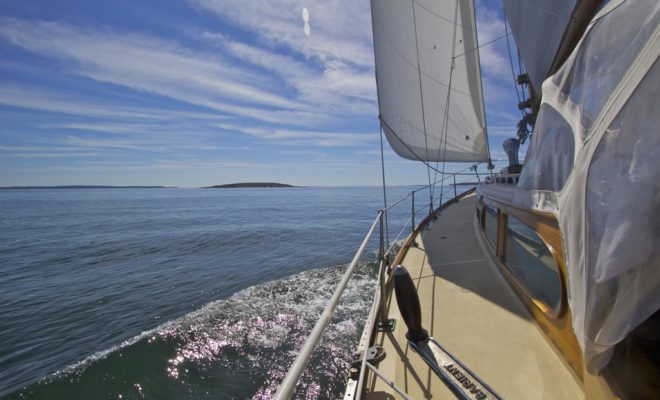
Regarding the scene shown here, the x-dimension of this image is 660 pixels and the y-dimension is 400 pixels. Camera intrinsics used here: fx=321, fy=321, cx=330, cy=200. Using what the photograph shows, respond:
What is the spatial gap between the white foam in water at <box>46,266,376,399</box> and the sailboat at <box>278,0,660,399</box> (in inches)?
70.0

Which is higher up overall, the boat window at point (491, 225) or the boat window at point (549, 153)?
the boat window at point (549, 153)

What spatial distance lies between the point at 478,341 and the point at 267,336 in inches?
165

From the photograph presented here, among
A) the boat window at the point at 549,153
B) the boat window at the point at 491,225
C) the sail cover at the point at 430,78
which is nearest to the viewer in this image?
the boat window at the point at 549,153

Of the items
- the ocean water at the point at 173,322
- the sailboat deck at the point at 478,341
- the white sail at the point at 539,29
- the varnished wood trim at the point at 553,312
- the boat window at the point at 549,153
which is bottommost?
the ocean water at the point at 173,322

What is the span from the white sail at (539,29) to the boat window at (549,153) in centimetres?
202

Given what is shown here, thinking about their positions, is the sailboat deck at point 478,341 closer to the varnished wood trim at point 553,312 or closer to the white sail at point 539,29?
the varnished wood trim at point 553,312

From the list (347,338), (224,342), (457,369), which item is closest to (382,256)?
(457,369)

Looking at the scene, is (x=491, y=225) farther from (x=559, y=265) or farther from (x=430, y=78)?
→ (x=430, y=78)

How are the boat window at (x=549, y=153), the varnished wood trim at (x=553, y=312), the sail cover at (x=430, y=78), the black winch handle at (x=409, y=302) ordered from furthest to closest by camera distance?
the sail cover at (x=430, y=78) → the black winch handle at (x=409, y=302) → the varnished wood trim at (x=553, y=312) → the boat window at (x=549, y=153)

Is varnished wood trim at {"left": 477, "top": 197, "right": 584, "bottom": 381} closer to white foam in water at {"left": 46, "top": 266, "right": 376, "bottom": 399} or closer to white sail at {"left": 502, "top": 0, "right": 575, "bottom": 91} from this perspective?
white sail at {"left": 502, "top": 0, "right": 575, "bottom": 91}

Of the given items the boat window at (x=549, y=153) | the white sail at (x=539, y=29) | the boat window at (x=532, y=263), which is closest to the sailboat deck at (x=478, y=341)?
the boat window at (x=532, y=263)

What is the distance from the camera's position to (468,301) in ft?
12.2

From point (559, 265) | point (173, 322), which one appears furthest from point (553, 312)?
point (173, 322)

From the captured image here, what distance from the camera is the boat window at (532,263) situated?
8.54 ft
